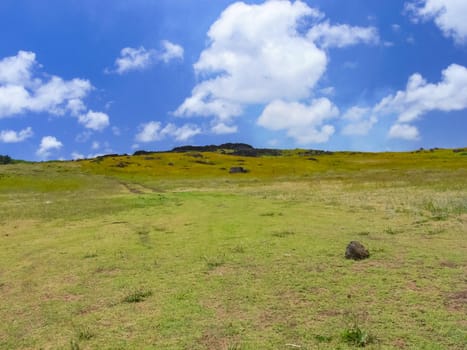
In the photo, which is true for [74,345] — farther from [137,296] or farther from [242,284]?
[242,284]

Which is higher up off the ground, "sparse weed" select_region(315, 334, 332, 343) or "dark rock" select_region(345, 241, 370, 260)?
"dark rock" select_region(345, 241, 370, 260)

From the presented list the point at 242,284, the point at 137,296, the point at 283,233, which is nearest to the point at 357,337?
the point at 242,284

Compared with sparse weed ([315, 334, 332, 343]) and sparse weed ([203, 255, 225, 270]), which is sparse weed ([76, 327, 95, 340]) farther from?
sparse weed ([203, 255, 225, 270])

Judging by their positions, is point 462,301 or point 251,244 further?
point 251,244

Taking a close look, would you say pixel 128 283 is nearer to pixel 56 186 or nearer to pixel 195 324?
pixel 195 324

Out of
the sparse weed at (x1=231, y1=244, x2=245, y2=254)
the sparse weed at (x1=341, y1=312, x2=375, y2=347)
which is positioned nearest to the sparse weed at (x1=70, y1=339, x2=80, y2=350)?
the sparse weed at (x1=341, y1=312, x2=375, y2=347)

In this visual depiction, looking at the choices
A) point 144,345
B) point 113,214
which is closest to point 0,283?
point 144,345

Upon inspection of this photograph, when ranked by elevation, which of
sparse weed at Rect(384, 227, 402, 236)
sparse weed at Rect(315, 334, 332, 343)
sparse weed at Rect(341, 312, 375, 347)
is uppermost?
sparse weed at Rect(384, 227, 402, 236)

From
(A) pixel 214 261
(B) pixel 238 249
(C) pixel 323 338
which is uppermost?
(B) pixel 238 249

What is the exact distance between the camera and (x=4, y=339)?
929 cm

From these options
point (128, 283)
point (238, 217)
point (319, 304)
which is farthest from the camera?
point (238, 217)

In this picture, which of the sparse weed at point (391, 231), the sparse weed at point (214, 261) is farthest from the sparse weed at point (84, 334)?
the sparse weed at point (391, 231)

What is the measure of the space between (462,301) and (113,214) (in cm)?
2519

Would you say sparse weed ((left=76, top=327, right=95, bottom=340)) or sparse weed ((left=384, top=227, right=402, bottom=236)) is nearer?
sparse weed ((left=76, top=327, right=95, bottom=340))
